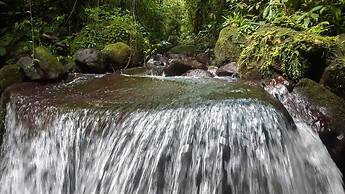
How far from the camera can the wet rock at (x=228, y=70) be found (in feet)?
20.3

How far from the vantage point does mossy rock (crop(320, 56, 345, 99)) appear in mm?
4469

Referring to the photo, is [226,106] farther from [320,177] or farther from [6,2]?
[6,2]

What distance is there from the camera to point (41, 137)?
166 inches

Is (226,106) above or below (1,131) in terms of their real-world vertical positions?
above

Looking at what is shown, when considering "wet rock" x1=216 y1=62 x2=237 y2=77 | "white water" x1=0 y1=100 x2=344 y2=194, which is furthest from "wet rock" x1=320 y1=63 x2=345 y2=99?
"wet rock" x1=216 y1=62 x2=237 y2=77

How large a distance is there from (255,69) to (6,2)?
493 centimetres

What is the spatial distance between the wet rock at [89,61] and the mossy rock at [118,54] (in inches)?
13.0

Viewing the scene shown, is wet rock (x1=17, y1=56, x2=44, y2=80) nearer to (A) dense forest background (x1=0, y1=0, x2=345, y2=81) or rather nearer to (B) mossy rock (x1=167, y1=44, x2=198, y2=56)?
(A) dense forest background (x1=0, y1=0, x2=345, y2=81)

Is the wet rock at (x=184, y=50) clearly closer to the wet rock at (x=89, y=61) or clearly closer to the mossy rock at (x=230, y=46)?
the mossy rock at (x=230, y=46)

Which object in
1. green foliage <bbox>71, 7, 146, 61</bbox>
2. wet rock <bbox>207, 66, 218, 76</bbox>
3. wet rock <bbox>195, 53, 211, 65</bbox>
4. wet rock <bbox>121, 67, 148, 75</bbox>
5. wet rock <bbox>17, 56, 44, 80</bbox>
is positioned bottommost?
wet rock <bbox>121, 67, 148, 75</bbox>

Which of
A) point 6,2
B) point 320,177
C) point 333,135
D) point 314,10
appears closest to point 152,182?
point 320,177

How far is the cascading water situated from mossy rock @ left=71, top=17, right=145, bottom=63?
10.7 feet

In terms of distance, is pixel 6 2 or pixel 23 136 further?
pixel 6 2

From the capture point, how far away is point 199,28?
12.0 metres
